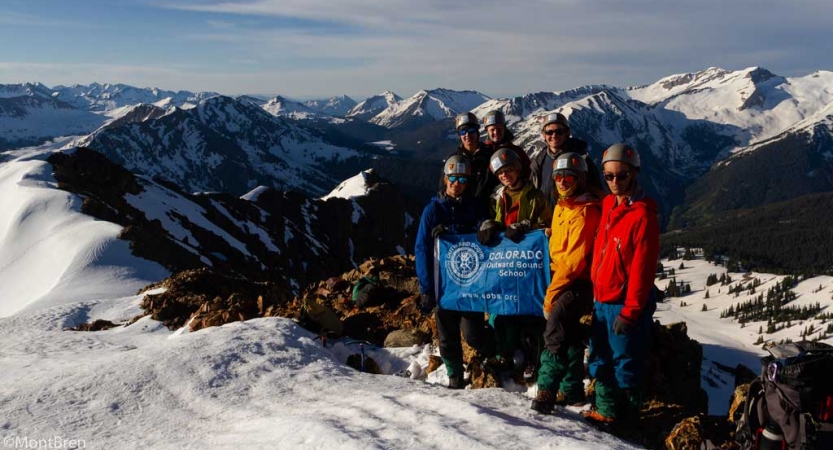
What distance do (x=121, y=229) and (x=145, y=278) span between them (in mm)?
7943

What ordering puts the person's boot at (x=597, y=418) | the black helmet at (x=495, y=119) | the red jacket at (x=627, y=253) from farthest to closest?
the black helmet at (x=495, y=119) < the person's boot at (x=597, y=418) < the red jacket at (x=627, y=253)

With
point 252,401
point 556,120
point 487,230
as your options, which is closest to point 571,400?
point 487,230

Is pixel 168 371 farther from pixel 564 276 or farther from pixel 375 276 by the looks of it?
pixel 375 276

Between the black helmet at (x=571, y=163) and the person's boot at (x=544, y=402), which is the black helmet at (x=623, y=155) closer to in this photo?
the black helmet at (x=571, y=163)

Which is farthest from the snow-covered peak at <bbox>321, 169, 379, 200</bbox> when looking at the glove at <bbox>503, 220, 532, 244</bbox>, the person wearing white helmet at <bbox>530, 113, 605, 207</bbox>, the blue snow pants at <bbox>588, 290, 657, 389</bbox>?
the blue snow pants at <bbox>588, 290, 657, 389</bbox>

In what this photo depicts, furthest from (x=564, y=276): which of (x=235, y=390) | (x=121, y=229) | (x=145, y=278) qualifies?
(x=121, y=229)

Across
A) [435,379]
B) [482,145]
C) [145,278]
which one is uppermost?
[482,145]

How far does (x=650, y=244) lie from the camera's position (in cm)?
792

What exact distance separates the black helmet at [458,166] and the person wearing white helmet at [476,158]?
0.15 m

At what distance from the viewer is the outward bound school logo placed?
10.5m

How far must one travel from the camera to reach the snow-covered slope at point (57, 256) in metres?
28.6

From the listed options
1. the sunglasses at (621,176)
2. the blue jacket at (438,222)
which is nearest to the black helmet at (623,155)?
the sunglasses at (621,176)

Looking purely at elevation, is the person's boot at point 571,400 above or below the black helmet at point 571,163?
below

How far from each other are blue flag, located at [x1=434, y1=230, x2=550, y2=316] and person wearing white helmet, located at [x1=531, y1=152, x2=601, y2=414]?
2.28ft
